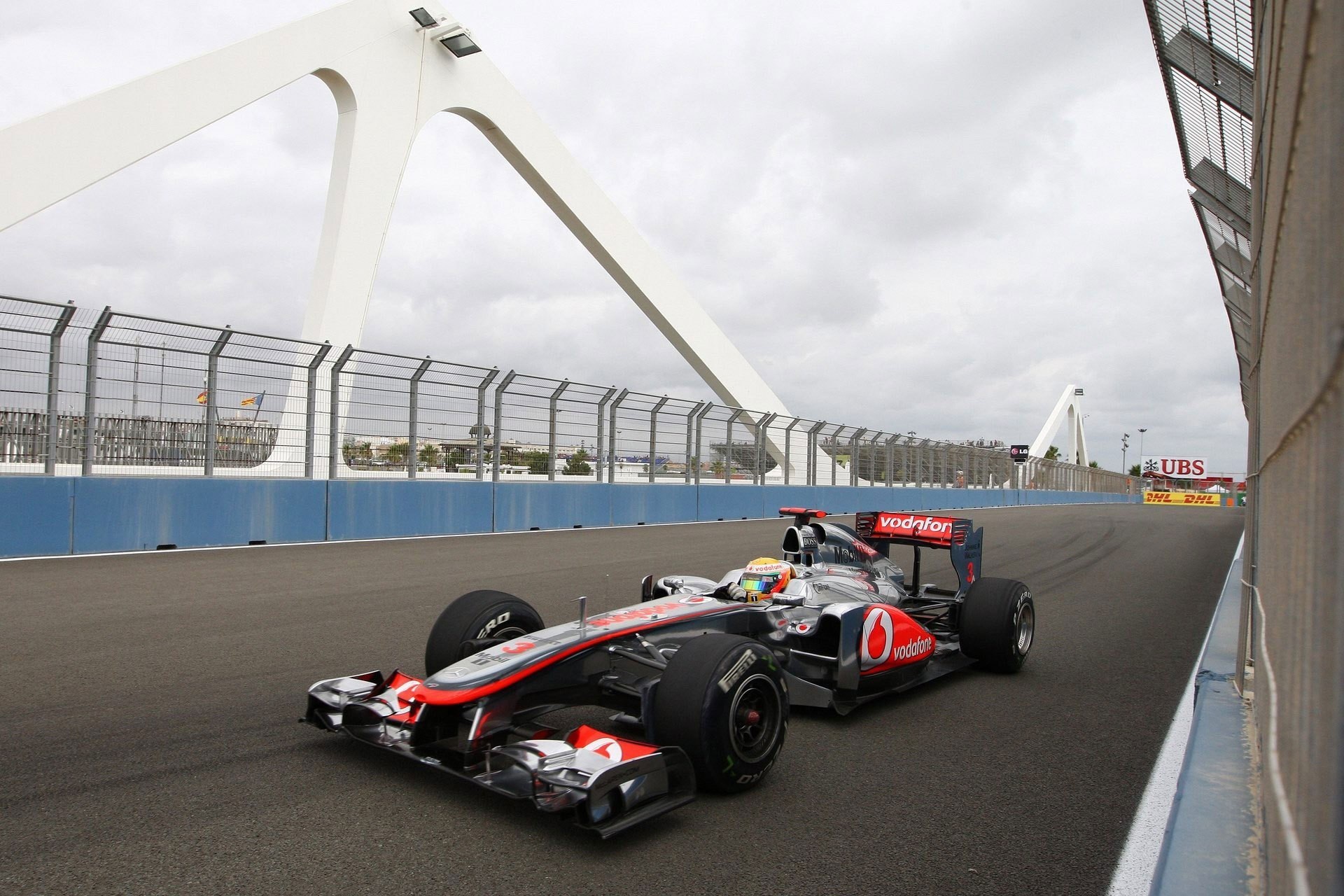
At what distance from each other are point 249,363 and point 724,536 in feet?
23.6

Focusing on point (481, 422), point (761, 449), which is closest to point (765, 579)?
point (481, 422)

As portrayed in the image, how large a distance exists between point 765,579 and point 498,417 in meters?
10.2

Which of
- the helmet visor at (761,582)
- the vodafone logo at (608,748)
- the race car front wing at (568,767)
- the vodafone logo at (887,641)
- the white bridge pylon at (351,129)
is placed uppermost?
the white bridge pylon at (351,129)

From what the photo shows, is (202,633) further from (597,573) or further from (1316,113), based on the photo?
(1316,113)

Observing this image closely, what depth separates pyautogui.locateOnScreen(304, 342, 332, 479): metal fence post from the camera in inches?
467

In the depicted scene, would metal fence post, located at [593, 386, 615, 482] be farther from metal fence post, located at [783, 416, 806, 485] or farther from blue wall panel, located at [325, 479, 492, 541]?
metal fence post, located at [783, 416, 806, 485]

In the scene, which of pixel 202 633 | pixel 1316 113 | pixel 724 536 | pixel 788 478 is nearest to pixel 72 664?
pixel 202 633

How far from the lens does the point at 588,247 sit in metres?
28.0

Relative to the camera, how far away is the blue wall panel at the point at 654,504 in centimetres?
1679

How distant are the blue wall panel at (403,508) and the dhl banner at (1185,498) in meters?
51.0

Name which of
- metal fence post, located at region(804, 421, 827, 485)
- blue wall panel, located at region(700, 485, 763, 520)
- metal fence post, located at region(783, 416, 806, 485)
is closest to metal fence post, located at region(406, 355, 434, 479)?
blue wall panel, located at region(700, 485, 763, 520)

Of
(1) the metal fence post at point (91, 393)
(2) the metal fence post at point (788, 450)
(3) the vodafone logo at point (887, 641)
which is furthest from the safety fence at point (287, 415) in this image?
(3) the vodafone logo at point (887, 641)

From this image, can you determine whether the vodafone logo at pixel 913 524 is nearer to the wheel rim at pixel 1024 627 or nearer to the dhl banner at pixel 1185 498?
the wheel rim at pixel 1024 627

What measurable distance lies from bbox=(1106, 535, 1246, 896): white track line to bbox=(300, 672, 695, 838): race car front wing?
132 centimetres
